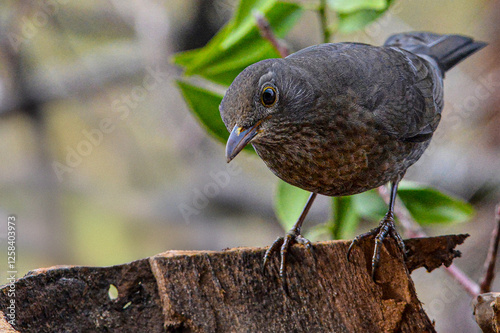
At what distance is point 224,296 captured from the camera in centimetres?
180

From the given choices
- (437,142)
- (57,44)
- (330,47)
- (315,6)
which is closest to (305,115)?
(330,47)

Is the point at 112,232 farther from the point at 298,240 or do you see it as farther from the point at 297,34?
the point at 298,240

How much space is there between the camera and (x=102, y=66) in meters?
5.70

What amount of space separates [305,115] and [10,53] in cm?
429

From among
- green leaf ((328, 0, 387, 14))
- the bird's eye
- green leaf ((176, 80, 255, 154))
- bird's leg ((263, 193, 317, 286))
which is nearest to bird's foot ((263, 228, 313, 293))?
bird's leg ((263, 193, 317, 286))

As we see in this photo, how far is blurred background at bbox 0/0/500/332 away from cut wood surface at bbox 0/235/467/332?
251 centimetres

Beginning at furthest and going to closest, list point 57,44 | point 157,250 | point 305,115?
1. point 157,250
2. point 57,44
3. point 305,115

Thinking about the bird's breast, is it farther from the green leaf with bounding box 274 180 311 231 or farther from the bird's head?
the green leaf with bounding box 274 180 311 231

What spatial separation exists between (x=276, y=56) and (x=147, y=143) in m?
4.44

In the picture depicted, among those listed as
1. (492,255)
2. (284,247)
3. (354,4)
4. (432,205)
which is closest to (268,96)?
(284,247)

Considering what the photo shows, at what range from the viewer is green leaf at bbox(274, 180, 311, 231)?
274cm

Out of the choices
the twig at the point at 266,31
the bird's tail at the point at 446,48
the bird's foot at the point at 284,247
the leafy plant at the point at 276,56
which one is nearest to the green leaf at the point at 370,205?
the leafy plant at the point at 276,56

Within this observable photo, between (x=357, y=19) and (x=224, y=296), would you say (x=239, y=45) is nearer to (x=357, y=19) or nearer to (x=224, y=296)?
(x=357, y=19)

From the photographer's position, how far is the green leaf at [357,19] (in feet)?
8.67
